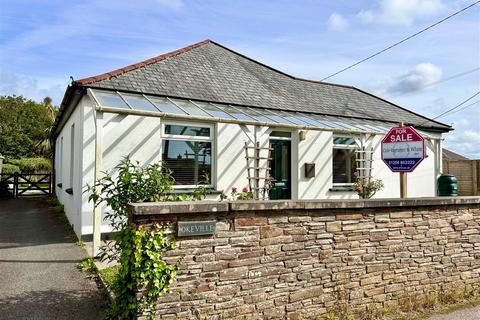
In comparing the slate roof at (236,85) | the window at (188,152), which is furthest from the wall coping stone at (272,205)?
the slate roof at (236,85)

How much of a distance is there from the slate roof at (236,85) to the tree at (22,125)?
101 feet

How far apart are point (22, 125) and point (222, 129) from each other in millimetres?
39950

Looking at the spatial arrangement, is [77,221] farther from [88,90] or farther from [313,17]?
[313,17]

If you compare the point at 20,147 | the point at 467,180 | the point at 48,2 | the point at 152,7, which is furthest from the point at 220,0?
the point at 20,147

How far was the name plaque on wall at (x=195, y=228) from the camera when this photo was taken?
3.59m

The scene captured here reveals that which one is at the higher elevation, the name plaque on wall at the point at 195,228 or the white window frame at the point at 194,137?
the white window frame at the point at 194,137

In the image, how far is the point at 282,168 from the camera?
10.7 metres

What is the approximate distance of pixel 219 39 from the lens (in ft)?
45.6

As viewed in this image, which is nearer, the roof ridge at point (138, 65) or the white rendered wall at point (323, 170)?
the roof ridge at point (138, 65)

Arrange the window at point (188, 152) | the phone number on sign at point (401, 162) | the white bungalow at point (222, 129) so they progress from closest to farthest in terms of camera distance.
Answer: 1. the phone number on sign at point (401, 162)
2. the white bungalow at point (222, 129)
3. the window at point (188, 152)

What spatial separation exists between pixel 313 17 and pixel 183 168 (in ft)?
17.2

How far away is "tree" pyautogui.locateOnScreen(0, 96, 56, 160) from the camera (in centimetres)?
3812

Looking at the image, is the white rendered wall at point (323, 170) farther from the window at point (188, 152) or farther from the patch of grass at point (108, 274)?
the patch of grass at point (108, 274)

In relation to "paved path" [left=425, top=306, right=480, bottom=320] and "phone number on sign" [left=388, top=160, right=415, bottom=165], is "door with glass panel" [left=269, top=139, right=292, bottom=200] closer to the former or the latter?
"phone number on sign" [left=388, top=160, right=415, bottom=165]
